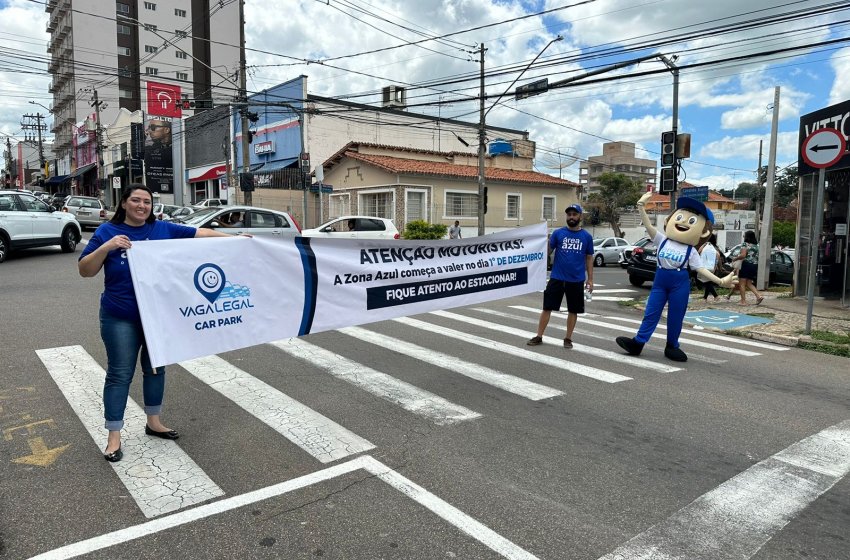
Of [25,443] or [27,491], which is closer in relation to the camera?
[27,491]

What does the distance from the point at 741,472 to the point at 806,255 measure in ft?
39.3

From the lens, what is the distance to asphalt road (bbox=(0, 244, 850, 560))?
9.82ft

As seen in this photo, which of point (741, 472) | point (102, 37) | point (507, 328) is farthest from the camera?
point (102, 37)

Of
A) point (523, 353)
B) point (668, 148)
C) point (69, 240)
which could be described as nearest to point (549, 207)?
point (668, 148)

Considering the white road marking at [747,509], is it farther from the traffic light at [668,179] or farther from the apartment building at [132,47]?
the apartment building at [132,47]

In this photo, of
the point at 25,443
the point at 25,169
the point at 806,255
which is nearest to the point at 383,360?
the point at 25,443

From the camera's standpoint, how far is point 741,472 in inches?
154

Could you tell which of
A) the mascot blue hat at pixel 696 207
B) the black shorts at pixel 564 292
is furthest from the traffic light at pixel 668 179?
the black shorts at pixel 564 292

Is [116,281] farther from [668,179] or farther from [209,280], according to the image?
[668,179]

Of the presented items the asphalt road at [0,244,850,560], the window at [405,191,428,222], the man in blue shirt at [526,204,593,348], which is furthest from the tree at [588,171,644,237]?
the asphalt road at [0,244,850,560]

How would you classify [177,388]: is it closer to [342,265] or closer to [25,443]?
[25,443]

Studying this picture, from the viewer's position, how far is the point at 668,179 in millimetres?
14445

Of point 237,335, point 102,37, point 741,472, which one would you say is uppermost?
point 102,37

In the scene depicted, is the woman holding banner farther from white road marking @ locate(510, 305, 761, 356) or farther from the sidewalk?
the sidewalk
